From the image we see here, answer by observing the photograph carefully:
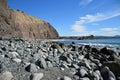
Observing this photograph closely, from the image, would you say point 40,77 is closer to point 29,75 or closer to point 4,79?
point 29,75

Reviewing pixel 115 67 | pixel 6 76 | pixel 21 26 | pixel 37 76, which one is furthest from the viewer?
pixel 21 26

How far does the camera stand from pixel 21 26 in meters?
59.0

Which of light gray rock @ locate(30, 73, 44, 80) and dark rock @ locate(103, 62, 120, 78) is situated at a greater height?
light gray rock @ locate(30, 73, 44, 80)

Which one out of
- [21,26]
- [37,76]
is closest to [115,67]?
[37,76]

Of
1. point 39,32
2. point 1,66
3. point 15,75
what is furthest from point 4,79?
point 39,32

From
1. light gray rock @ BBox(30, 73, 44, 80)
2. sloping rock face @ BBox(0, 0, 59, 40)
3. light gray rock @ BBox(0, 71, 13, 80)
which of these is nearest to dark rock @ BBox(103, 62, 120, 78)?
light gray rock @ BBox(30, 73, 44, 80)

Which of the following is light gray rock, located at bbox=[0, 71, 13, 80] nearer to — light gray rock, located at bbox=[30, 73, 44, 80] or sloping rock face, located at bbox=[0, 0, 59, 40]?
light gray rock, located at bbox=[30, 73, 44, 80]

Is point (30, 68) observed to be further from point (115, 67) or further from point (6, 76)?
point (115, 67)

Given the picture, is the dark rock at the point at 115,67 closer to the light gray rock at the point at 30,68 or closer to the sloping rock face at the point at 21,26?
the light gray rock at the point at 30,68

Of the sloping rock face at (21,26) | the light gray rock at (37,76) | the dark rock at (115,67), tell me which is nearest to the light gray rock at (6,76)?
the light gray rock at (37,76)

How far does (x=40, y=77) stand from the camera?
13.0 feet

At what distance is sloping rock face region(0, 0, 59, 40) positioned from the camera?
100ft

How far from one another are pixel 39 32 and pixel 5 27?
150 ft

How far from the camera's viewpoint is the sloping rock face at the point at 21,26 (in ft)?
100
